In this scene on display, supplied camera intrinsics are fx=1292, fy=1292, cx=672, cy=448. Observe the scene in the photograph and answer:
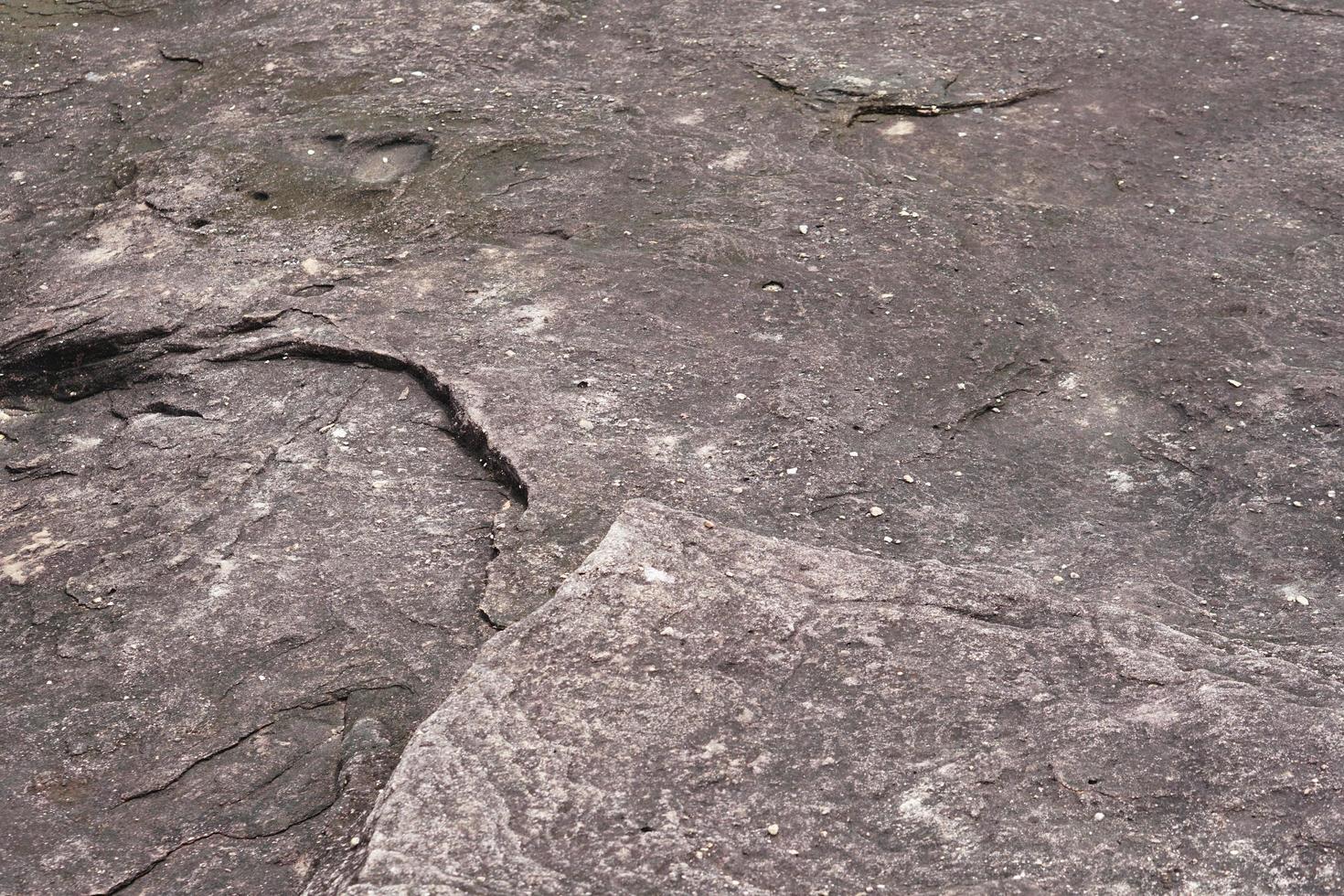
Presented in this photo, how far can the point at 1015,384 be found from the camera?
349 cm

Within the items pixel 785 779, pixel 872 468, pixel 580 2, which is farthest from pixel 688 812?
pixel 580 2

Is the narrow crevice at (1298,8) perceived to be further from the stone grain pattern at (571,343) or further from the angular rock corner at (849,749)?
the angular rock corner at (849,749)

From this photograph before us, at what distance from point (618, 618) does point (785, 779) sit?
458 mm

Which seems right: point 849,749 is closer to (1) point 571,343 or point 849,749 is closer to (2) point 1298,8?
(1) point 571,343

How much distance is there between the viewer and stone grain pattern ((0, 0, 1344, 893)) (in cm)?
268

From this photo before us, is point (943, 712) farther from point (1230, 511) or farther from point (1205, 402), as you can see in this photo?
point (1205, 402)

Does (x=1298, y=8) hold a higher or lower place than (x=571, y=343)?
higher

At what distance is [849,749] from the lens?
2.14 metres

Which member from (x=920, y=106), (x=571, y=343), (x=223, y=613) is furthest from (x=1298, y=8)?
(x=223, y=613)

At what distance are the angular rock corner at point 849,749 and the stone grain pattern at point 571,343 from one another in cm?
18

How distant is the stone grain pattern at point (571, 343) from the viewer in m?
2.68

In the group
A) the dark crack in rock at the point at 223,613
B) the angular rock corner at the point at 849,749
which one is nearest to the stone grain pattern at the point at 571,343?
the dark crack in rock at the point at 223,613

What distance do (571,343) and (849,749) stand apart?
5.66 ft

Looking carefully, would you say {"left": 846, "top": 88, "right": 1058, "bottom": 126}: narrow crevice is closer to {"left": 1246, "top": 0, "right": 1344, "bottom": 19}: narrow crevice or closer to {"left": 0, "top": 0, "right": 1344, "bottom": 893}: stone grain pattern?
{"left": 0, "top": 0, "right": 1344, "bottom": 893}: stone grain pattern
